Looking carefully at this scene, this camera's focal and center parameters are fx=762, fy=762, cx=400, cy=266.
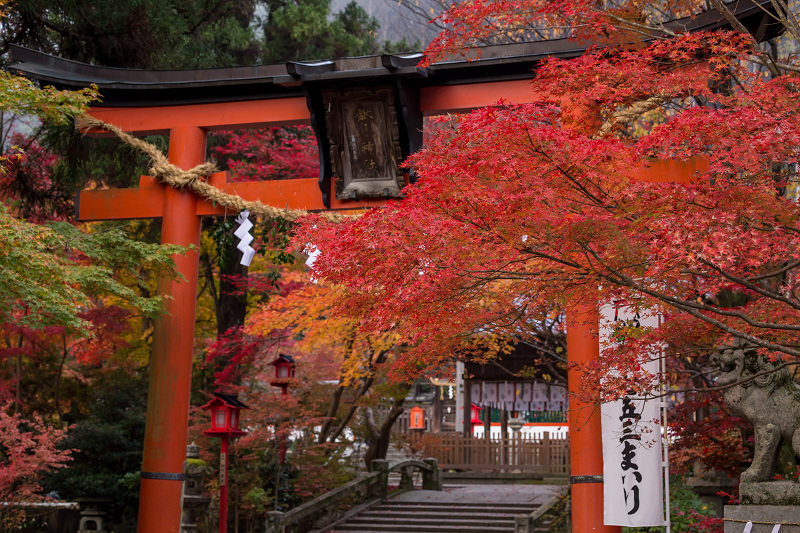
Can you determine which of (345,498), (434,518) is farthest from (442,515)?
(345,498)

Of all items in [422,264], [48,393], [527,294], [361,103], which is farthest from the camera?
[48,393]

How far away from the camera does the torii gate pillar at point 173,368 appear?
991 cm

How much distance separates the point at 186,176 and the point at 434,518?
8447mm

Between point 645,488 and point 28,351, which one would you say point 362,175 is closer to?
point 645,488

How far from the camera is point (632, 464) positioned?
8.51m

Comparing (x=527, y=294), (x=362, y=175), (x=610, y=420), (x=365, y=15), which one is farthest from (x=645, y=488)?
(x=365, y=15)

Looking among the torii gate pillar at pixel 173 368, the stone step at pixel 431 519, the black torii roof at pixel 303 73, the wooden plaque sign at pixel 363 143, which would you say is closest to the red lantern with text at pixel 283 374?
the stone step at pixel 431 519

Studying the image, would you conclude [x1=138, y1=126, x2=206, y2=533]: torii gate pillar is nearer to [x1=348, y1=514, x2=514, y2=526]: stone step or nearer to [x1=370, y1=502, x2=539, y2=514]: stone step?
[x1=348, y1=514, x2=514, y2=526]: stone step

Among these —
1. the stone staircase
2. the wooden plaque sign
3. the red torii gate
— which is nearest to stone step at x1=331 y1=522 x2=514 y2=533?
the stone staircase

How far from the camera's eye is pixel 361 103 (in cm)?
970

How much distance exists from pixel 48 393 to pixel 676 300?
566 inches

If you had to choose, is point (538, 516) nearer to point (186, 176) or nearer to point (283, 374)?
point (283, 374)

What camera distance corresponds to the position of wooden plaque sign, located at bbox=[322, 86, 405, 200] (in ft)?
31.7

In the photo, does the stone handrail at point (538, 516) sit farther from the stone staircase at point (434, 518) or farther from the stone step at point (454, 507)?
the stone step at point (454, 507)
